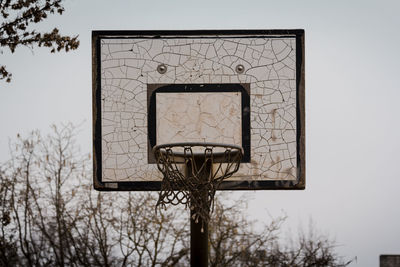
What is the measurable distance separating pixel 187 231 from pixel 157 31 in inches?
254

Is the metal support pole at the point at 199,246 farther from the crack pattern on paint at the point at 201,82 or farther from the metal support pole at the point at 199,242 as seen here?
the crack pattern on paint at the point at 201,82

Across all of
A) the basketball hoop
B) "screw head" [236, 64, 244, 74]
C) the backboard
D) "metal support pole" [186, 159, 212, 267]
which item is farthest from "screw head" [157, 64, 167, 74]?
"metal support pole" [186, 159, 212, 267]

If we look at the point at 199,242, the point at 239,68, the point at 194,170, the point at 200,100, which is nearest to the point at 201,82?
the point at 200,100

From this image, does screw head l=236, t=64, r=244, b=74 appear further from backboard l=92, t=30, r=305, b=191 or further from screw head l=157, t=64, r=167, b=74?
screw head l=157, t=64, r=167, b=74

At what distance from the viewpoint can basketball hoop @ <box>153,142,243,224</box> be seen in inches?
204

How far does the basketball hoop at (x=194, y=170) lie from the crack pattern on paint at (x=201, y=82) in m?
0.33

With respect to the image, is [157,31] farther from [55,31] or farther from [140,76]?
[55,31]

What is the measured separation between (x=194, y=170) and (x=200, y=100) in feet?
Answer: 2.33

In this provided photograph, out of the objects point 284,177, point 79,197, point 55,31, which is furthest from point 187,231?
point 284,177

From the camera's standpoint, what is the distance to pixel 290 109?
5680 millimetres

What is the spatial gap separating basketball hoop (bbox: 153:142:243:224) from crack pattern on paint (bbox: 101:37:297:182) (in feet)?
1.09

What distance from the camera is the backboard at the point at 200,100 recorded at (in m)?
5.62

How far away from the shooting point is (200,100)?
221 inches

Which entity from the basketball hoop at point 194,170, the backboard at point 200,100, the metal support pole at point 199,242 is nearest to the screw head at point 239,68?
the backboard at point 200,100
